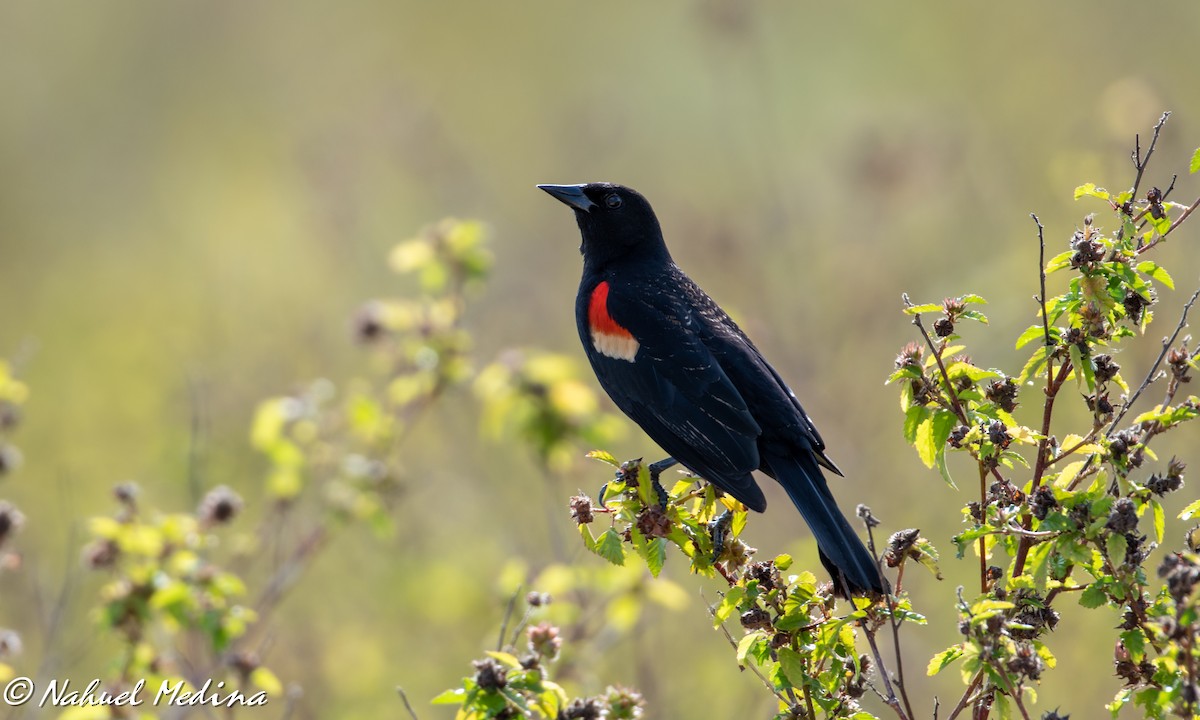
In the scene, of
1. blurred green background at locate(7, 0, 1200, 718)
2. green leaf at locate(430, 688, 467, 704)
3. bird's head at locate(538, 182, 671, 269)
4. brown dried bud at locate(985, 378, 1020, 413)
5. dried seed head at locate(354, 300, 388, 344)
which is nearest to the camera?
green leaf at locate(430, 688, 467, 704)

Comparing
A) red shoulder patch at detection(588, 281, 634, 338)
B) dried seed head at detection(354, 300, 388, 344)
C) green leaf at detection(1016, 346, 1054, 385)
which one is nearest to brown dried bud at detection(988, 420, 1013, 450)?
green leaf at detection(1016, 346, 1054, 385)

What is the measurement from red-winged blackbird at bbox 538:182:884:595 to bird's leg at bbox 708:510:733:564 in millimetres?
169

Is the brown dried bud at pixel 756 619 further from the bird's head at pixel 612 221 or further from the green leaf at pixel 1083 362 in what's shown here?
the bird's head at pixel 612 221

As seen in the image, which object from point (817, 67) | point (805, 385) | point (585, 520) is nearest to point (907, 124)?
point (805, 385)

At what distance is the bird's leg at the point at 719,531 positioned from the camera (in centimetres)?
287

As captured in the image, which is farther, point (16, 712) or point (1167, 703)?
point (16, 712)

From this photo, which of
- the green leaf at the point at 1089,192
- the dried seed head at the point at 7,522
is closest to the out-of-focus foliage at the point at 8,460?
the dried seed head at the point at 7,522

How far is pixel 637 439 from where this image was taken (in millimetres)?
7336

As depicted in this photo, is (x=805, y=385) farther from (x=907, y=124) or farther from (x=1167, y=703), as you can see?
(x=1167, y=703)

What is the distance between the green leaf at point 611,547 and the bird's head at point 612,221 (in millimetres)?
2037

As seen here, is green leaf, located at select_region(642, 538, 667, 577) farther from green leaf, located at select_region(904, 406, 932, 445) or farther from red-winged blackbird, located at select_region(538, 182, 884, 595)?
green leaf, located at select_region(904, 406, 932, 445)

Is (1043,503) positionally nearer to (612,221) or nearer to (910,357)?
(910,357)

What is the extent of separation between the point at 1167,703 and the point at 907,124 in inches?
236

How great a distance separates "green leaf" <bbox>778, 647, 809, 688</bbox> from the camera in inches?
98.6
